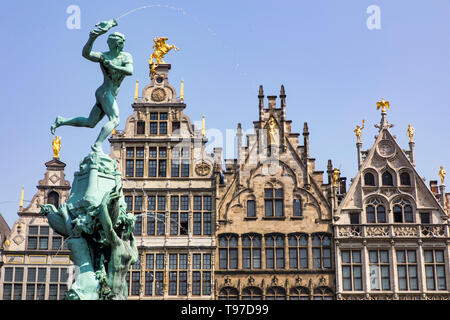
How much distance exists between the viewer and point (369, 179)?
129ft

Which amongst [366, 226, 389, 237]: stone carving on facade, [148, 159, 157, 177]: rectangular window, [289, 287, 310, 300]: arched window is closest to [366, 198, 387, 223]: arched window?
[366, 226, 389, 237]: stone carving on facade

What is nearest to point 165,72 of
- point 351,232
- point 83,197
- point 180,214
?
point 180,214

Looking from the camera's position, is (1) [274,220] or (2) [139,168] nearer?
(1) [274,220]

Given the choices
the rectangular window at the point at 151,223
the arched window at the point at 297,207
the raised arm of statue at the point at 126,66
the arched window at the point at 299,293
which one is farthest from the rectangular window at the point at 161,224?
the raised arm of statue at the point at 126,66

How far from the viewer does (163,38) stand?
40906 mm

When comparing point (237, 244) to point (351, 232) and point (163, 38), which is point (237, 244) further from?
point (163, 38)

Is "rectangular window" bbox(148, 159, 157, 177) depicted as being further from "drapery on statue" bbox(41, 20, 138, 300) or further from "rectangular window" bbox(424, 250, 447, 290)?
"drapery on statue" bbox(41, 20, 138, 300)

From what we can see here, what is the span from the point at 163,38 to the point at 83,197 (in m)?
23.2

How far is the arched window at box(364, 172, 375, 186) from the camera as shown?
39219 mm

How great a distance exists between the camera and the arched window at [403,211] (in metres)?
38.5

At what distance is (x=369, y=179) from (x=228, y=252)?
827 cm

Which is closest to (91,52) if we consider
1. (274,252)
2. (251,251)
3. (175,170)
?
(175,170)

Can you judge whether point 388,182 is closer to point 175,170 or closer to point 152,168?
point 175,170
